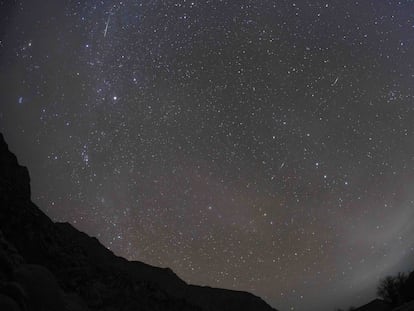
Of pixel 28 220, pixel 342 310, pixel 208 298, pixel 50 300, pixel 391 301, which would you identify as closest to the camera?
pixel 50 300

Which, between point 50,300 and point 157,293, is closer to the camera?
point 50,300

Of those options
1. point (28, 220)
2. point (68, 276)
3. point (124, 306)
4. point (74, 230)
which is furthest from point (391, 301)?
point (74, 230)

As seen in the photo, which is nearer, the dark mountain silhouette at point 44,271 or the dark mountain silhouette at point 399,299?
the dark mountain silhouette at point 44,271

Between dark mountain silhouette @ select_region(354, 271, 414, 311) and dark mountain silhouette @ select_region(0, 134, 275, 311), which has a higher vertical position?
dark mountain silhouette @ select_region(0, 134, 275, 311)

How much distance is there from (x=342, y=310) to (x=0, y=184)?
56678 mm

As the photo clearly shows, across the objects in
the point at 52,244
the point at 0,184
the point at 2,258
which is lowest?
the point at 2,258

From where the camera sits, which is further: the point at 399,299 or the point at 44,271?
the point at 399,299

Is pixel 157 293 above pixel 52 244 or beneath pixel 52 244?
beneath

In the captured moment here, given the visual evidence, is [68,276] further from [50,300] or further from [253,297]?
[253,297]

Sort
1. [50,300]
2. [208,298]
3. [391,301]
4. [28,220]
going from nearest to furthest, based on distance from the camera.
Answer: [50,300], [28,220], [391,301], [208,298]

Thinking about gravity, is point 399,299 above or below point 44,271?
below

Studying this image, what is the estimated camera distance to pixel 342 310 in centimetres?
6191

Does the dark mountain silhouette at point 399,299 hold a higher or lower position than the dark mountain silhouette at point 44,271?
lower

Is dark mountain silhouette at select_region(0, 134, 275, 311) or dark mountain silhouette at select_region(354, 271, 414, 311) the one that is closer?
dark mountain silhouette at select_region(0, 134, 275, 311)
